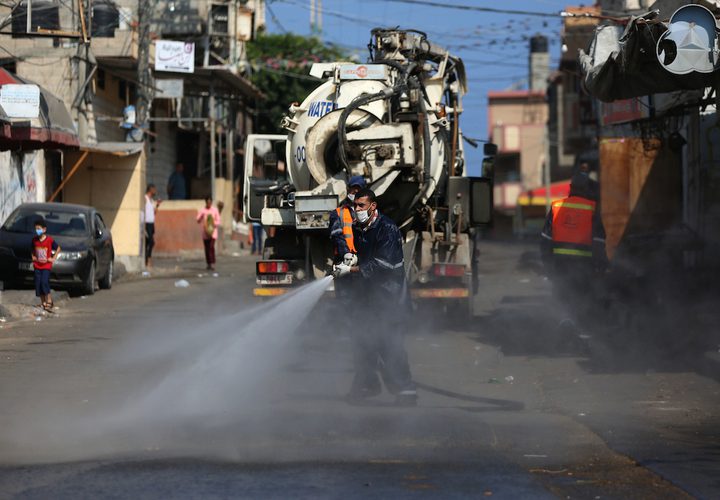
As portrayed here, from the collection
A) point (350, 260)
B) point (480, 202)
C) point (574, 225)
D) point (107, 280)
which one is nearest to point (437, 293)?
point (480, 202)

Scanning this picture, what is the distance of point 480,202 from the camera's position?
15.7 m

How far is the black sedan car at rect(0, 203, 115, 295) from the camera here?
20094 millimetres

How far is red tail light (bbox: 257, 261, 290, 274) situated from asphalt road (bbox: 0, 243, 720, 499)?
476 mm

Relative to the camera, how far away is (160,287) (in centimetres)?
2344

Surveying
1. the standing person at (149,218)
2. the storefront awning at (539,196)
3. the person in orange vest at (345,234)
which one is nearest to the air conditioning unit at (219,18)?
the standing person at (149,218)

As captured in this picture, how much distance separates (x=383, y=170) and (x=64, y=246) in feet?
28.6

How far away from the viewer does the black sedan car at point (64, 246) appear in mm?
20094

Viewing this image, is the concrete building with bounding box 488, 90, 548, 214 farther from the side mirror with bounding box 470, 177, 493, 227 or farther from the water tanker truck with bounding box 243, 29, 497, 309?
the water tanker truck with bounding box 243, 29, 497, 309

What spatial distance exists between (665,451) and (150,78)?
1068 inches

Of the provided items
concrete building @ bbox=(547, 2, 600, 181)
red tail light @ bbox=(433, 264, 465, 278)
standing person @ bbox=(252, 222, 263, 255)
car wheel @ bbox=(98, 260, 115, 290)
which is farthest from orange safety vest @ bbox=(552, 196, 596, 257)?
concrete building @ bbox=(547, 2, 600, 181)

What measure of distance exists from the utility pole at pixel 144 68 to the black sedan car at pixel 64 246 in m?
8.95

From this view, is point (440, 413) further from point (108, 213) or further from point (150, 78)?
point (150, 78)

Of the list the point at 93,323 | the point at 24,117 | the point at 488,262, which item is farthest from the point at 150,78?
the point at 93,323

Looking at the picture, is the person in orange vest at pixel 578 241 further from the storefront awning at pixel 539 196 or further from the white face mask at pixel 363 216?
the storefront awning at pixel 539 196
